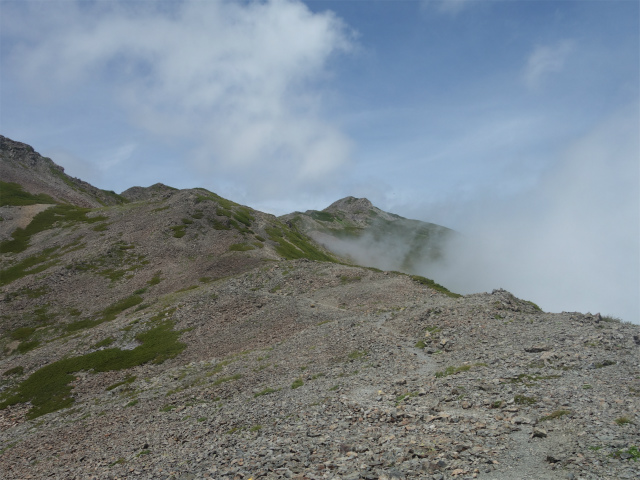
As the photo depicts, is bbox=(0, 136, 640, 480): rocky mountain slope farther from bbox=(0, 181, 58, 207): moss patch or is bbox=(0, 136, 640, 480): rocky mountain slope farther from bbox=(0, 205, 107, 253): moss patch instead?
bbox=(0, 181, 58, 207): moss patch

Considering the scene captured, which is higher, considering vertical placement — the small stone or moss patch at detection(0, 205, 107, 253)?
moss patch at detection(0, 205, 107, 253)

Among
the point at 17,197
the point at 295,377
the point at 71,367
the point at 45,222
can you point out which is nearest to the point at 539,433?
the point at 295,377

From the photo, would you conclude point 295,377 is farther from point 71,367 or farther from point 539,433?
point 71,367

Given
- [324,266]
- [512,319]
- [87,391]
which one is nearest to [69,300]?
[87,391]

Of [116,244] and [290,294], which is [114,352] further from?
[116,244]

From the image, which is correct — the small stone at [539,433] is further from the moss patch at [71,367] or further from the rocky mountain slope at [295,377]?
the moss patch at [71,367]

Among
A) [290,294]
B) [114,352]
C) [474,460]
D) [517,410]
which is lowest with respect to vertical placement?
[114,352]

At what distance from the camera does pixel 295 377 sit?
3666 centimetres

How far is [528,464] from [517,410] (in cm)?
525

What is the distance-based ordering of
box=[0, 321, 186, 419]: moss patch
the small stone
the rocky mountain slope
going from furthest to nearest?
box=[0, 321, 186, 419]: moss patch → the rocky mountain slope → the small stone

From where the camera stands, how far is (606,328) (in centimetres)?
3625

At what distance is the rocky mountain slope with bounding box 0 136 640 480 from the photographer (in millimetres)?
18750

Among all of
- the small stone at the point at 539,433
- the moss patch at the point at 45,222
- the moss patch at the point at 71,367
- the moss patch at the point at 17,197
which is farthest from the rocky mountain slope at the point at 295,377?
the moss patch at the point at 17,197

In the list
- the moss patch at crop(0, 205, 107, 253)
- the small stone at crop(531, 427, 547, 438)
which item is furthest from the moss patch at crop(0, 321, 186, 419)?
the moss patch at crop(0, 205, 107, 253)
